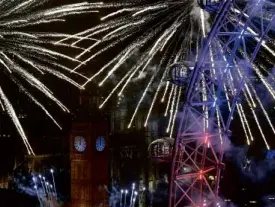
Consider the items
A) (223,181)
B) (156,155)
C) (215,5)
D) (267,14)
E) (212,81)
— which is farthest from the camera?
(223,181)

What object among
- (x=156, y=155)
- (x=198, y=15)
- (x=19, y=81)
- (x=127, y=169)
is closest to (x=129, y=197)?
(x=127, y=169)

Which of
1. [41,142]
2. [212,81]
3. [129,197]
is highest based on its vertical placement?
[212,81]

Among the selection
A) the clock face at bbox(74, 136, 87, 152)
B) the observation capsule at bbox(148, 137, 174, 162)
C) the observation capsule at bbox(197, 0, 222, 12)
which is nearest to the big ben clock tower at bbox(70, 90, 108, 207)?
the clock face at bbox(74, 136, 87, 152)

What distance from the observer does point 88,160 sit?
20531 mm

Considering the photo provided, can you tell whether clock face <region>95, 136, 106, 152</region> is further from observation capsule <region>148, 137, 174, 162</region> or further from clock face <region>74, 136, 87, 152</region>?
observation capsule <region>148, 137, 174, 162</region>

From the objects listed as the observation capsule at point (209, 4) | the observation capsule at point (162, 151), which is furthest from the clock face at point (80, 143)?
the observation capsule at point (209, 4)

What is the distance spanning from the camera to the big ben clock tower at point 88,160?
67.3 ft

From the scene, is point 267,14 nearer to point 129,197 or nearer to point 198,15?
point 198,15

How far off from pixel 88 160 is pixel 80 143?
90 centimetres

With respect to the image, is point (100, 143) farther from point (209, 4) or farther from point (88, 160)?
point (209, 4)

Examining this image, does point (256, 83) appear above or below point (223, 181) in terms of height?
above

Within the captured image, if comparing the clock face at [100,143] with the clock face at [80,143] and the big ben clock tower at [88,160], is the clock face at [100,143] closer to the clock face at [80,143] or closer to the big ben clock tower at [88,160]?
the big ben clock tower at [88,160]

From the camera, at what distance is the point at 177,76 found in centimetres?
1134

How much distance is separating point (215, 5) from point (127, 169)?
52.8 ft
